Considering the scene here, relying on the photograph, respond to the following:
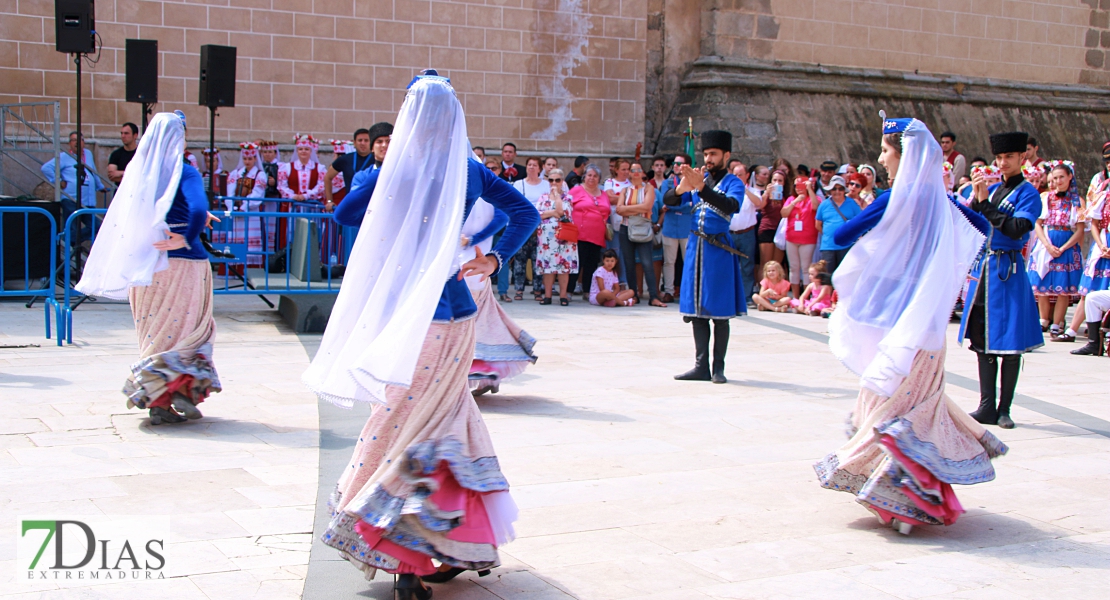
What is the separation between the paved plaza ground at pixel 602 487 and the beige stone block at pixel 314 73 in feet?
23.9

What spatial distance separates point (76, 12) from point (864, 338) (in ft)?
31.4

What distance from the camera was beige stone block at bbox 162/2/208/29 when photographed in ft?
47.2

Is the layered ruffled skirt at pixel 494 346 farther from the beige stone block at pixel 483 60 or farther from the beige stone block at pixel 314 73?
the beige stone block at pixel 483 60

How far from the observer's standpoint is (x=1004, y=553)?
4.26 metres

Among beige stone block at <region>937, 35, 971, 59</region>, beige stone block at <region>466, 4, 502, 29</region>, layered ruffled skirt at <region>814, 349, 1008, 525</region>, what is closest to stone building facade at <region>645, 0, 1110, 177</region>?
beige stone block at <region>937, 35, 971, 59</region>

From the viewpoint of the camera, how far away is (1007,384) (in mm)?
6781

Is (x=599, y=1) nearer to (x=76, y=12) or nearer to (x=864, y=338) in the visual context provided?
(x=76, y=12)

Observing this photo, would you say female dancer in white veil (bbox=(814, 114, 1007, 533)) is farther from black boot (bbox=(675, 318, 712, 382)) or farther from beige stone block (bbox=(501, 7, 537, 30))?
beige stone block (bbox=(501, 7, 537, 30))

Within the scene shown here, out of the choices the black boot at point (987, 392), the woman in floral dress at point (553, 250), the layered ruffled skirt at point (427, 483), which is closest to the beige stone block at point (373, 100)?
the woman in floral dress at point (553, 250)

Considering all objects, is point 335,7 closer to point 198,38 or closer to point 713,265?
point 198,38

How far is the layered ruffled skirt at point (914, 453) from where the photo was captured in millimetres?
4371

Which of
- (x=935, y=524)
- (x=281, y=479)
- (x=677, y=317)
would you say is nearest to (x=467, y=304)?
(x=281, y=479)

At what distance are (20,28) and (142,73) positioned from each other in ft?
9.44

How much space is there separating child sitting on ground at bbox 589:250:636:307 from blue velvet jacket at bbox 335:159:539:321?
9.05 m
